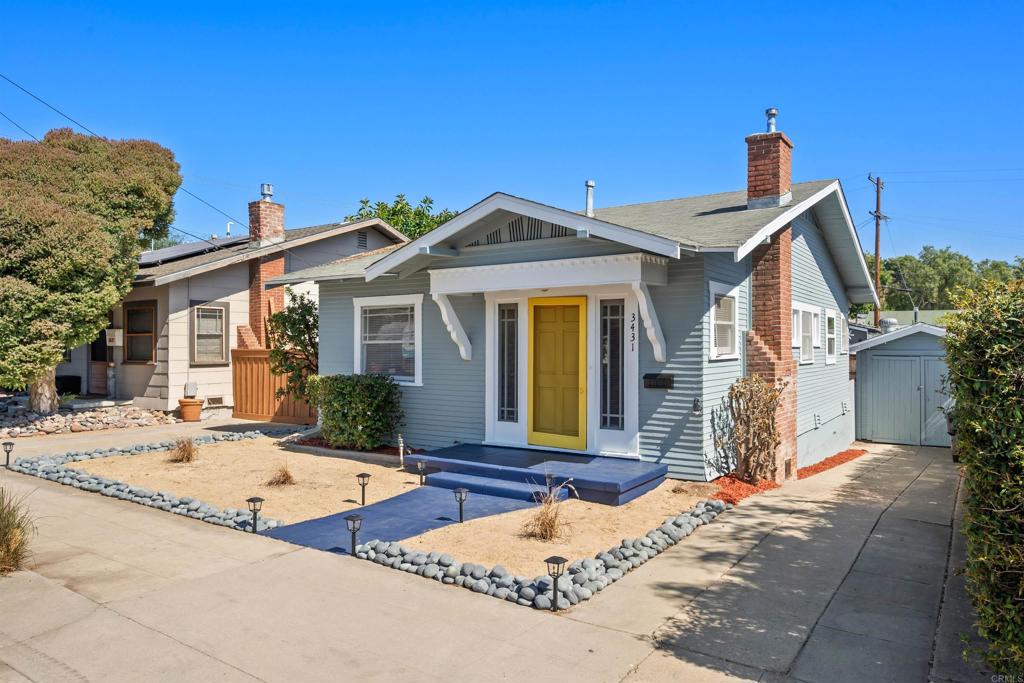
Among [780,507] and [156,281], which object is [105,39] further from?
[780,507]

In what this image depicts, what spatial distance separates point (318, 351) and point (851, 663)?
10.9 meters

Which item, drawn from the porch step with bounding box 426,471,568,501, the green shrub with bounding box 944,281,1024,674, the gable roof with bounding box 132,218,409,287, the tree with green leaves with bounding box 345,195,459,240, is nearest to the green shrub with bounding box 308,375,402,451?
the porch step with bounding box 426,471,568,501

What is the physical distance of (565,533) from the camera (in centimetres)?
652

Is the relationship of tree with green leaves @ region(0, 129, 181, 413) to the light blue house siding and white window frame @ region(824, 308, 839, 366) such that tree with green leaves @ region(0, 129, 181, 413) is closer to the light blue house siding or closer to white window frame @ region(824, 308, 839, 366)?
the light blue house siding

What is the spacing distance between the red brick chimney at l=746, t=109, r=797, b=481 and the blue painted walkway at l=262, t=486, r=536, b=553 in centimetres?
Answer: 450

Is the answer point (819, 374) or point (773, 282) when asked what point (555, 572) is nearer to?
point (773, 282)

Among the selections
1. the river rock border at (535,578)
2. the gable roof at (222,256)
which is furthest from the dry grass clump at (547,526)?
the gable roof at (222,256)

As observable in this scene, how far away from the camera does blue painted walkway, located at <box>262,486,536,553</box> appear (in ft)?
21.1

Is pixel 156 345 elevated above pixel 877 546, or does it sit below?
above

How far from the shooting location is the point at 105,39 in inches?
603

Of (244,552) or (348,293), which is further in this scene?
(348,293)

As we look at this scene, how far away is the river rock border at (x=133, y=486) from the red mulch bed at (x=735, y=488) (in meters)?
5.14

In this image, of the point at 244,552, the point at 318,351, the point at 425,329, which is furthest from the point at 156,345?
the point at 244,552

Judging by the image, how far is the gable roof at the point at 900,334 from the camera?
14.5m
